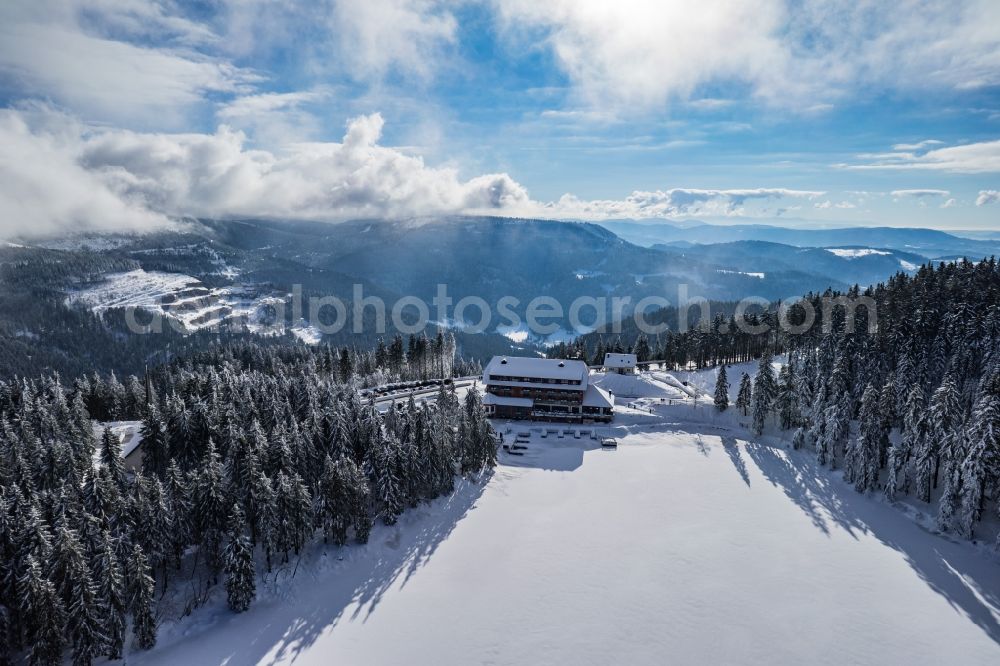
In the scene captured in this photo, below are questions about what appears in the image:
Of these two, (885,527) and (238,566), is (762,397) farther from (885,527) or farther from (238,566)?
(238,566)

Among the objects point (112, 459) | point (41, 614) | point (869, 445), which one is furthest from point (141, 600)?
point (869, 445)

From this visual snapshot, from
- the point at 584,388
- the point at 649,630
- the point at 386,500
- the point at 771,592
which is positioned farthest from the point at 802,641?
the point at 584,388

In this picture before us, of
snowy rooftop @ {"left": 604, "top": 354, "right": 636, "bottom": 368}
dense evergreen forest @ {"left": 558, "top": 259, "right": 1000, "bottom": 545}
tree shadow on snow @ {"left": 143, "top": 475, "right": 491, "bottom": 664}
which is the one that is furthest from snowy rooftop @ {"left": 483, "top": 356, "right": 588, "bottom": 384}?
tree shadow on snow @ {"left": 143, "top": 475, "right": 491, "bottom": 664}

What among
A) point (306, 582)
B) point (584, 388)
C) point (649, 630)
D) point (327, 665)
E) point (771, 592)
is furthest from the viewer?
point (584, 388)

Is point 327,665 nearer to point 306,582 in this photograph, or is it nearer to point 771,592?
point 306,582

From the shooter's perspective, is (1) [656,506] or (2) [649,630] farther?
(1) [656,506]
